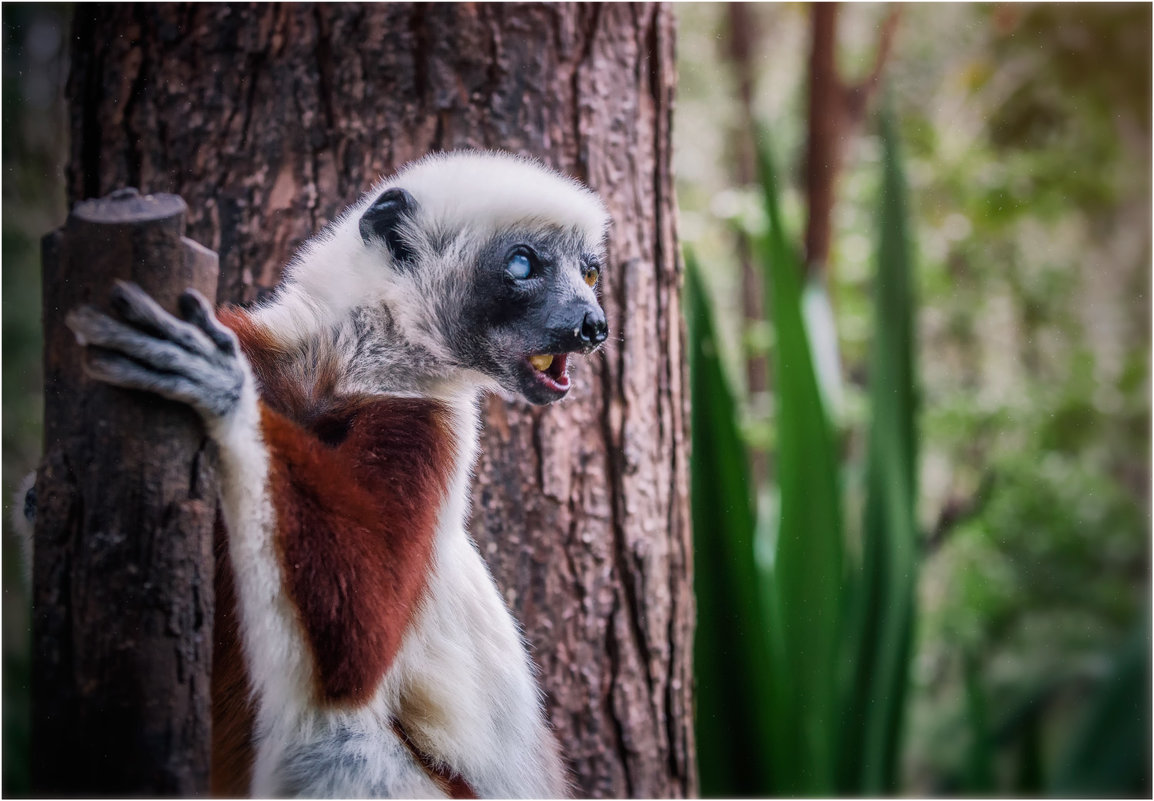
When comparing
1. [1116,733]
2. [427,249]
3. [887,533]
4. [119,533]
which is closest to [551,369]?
[427,249]

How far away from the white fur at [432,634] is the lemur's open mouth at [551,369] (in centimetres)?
9

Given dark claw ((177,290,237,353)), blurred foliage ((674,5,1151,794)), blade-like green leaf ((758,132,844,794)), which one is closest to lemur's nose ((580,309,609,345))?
dark claw ((177,290,237,353))

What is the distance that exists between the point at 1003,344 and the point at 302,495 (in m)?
3.24

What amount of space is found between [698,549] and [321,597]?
0.91 metres

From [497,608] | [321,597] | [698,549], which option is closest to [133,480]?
[321,597]

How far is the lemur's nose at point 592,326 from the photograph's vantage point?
1.06 metres

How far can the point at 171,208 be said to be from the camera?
81 centimetres

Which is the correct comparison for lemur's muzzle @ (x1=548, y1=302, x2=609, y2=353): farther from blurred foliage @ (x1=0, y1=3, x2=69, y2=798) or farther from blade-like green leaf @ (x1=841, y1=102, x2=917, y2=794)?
blade-like green leaf @ (x1=841, y1=102, x2=917, y2=794)

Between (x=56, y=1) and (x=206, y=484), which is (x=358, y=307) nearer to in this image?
(x=206, y=484)

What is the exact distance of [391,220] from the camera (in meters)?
1.14

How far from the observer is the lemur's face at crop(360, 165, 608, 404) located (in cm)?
112

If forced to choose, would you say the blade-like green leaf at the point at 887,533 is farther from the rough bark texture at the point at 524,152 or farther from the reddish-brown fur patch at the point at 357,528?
the reddish-brown fur patch at the point at 357,528

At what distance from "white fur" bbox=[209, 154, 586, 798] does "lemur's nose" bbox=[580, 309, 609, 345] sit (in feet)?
0.19

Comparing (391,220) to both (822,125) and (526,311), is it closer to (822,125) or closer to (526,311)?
(526,311)
